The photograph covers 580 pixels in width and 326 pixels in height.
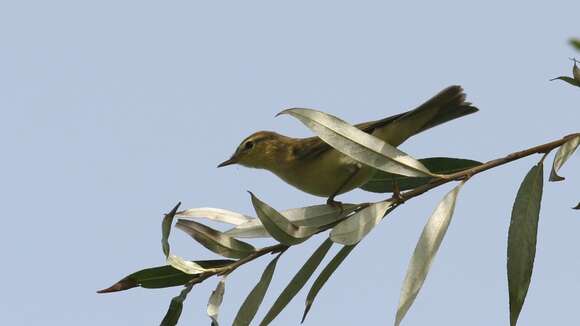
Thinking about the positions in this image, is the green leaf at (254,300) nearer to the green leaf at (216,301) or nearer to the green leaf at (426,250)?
the green leaf at (216,301)

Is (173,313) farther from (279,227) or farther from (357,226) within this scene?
(357,226)

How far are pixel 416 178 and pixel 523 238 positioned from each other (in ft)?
2.67

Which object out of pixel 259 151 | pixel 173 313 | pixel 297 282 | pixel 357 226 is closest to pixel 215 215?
pixel 297 282

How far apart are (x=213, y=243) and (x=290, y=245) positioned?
0.35m

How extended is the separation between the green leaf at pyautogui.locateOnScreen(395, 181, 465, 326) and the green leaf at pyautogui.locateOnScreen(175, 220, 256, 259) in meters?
0.68

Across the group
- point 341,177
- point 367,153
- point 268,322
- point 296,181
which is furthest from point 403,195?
point 296,181

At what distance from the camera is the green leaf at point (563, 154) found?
3.07 meters

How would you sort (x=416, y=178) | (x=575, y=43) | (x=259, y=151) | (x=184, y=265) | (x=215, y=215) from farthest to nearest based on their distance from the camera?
(x=259, y=151), (x=416, y=178), (x=215, y=215), (x=184, y=265), (x=575, y=43)

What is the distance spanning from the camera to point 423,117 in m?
4.55

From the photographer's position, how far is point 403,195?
10.7 ft

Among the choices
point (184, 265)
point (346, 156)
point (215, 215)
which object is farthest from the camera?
point (346, 156)

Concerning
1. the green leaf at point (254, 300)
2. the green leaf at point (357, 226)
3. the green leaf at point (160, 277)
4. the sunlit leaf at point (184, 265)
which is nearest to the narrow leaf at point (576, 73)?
the green leaf at point (357, 226)

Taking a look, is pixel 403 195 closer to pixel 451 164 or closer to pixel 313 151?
pixel 451 164

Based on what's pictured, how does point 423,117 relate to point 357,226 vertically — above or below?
above
